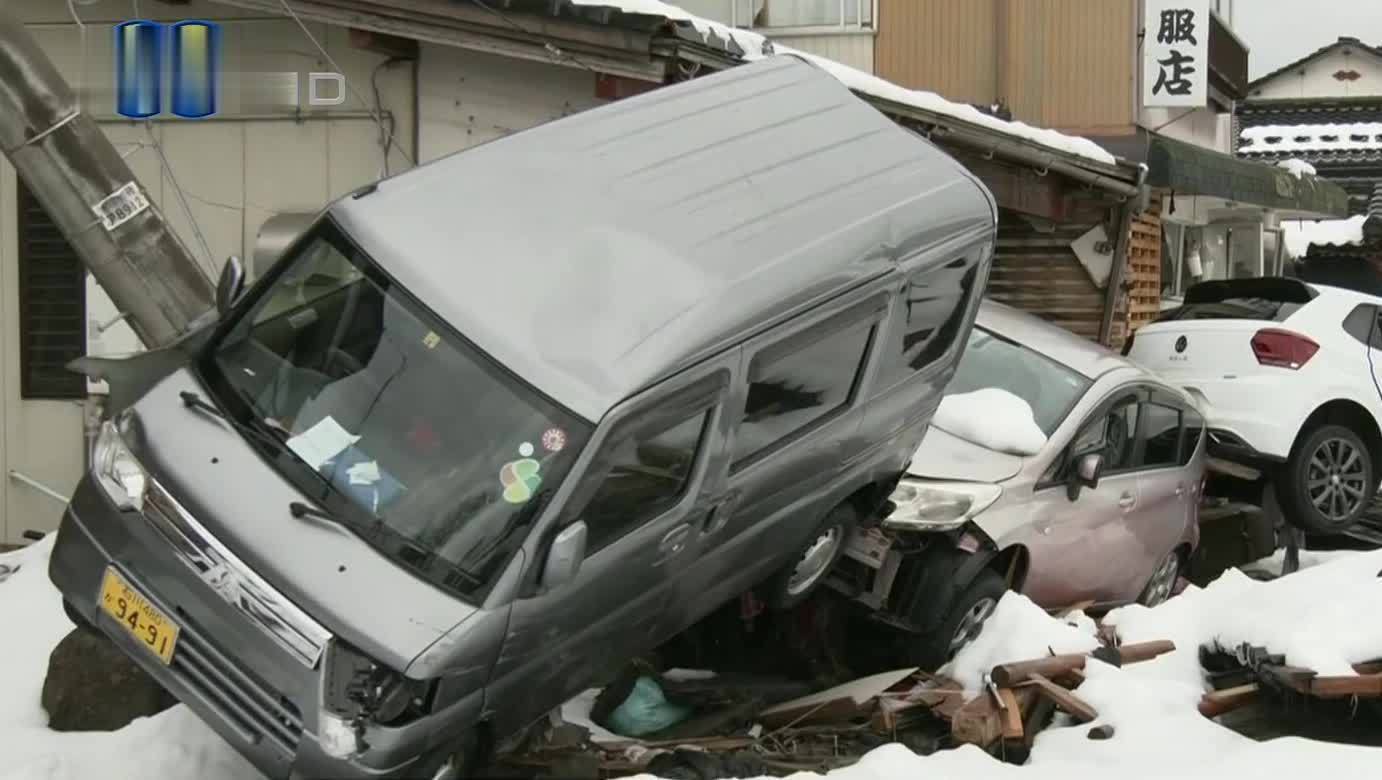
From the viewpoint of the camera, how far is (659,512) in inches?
199

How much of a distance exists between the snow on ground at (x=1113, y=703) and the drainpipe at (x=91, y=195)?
1.69 metres

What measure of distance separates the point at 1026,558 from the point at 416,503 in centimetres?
395

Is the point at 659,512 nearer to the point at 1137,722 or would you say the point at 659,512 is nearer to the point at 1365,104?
the point at 1137,722

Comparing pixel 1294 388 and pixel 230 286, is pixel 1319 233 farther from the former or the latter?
pixel 230 286

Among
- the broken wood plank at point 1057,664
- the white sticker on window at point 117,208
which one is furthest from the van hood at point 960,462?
the white sticker on window at point 117,208

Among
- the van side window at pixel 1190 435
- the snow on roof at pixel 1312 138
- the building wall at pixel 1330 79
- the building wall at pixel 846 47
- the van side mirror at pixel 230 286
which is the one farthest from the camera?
the building wall at pixel 1330 79

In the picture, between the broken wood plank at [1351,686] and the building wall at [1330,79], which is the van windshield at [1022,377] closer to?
the broken wood plank at [1351,686]

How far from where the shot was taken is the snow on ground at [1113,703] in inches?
208

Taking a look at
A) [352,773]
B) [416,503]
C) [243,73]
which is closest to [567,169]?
[416,503]

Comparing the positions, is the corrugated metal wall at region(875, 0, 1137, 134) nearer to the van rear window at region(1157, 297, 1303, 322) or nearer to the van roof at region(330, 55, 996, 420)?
the van rear window at region(1157, 297, 1303, 322)

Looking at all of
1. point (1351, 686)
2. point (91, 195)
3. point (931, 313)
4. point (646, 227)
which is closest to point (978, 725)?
point (1351, 686)

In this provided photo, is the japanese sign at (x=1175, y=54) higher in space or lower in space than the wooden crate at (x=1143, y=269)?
higher

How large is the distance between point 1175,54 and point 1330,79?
90.3 feet

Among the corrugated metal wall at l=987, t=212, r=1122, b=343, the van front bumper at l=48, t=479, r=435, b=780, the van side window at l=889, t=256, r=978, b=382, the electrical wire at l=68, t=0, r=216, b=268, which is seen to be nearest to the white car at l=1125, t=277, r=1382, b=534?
the corrugated metal wall at l=987, t=212, r=1122, b=343
